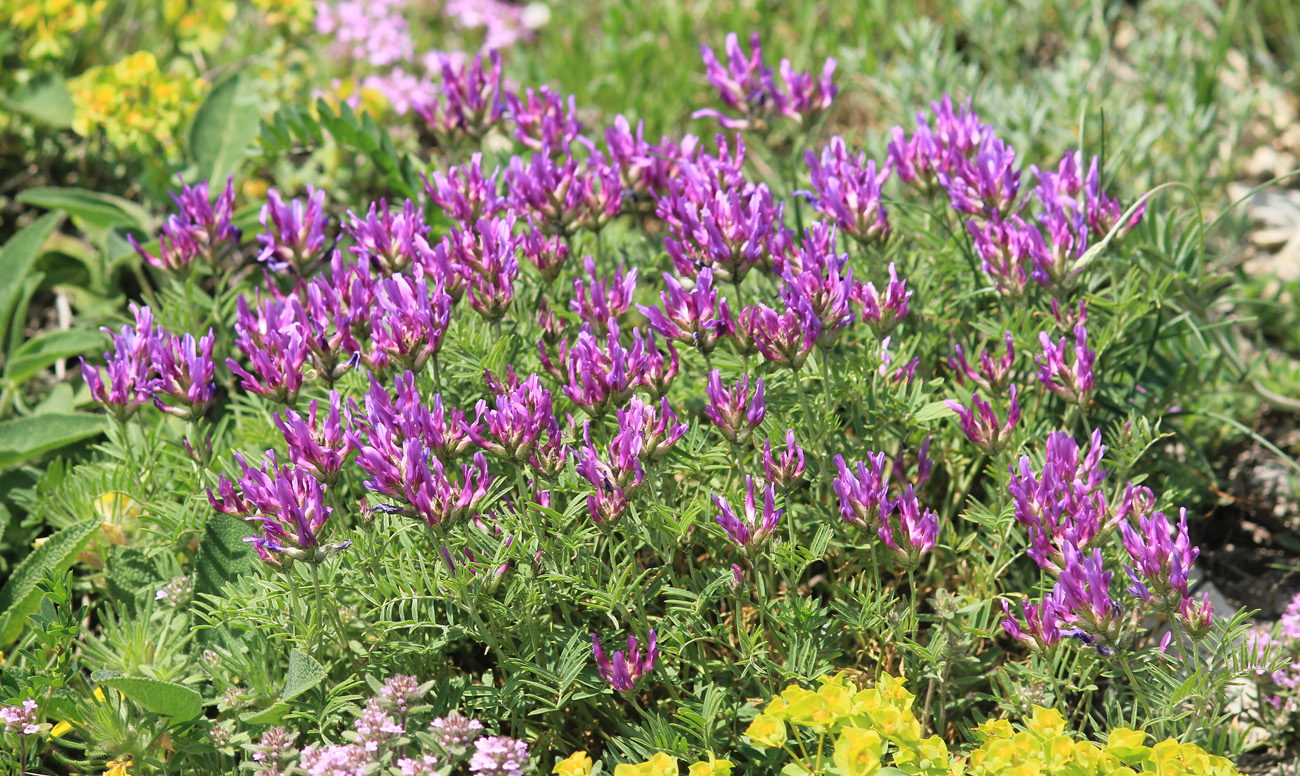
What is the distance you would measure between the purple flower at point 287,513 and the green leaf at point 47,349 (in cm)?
169

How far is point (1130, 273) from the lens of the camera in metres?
2.96

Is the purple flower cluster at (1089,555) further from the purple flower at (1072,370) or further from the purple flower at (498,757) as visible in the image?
the purple flower at (498,757)

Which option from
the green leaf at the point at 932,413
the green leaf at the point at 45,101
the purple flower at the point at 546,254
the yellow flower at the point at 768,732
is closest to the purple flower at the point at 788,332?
the green leaf at the point at 932,413

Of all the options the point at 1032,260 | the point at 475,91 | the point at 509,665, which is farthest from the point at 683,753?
the point at 475,91

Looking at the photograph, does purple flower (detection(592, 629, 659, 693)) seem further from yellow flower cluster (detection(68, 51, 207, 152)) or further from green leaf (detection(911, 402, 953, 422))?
yellow flower cluster (detection(68, 51, 207, 152))

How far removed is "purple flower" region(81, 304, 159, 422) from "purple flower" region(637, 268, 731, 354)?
1217 millimetres

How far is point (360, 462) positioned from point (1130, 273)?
81.5 inches

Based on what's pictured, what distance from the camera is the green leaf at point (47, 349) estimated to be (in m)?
3.60

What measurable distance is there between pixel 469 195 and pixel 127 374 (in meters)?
0.99

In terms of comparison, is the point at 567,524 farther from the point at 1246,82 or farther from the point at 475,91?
the point at 1246,82

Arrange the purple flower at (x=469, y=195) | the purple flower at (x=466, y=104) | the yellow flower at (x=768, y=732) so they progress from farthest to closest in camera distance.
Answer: the purple flower at (x=466, y=104), the purple flower at (x=469, y=195), the yellow flower at (x=768, y=732)

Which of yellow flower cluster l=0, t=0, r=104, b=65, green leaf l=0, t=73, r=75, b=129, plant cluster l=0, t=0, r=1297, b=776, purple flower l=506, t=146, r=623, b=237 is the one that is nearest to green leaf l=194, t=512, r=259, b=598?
plant cluster l=0, t=0, r=1297, b=776

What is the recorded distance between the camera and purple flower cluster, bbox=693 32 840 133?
10.7 feet

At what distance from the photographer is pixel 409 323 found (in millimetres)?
2438
